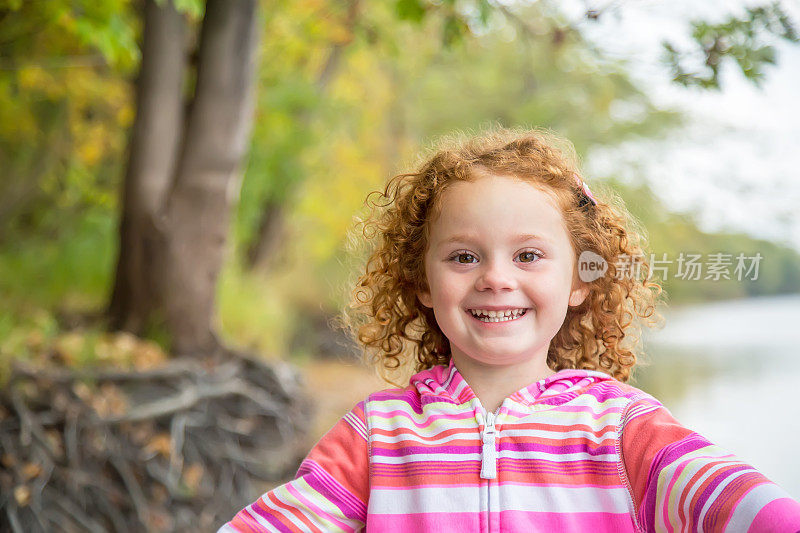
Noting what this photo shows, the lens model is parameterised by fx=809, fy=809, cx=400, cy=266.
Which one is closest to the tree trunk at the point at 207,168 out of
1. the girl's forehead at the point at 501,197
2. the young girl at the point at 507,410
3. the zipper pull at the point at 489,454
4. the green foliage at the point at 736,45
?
the green foliage at the point at 736,45

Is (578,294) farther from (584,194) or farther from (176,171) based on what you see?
(176,171)

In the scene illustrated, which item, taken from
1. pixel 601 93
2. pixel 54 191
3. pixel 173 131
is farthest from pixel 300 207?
pixel 173 131

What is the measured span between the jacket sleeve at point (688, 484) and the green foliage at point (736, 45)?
88 cm

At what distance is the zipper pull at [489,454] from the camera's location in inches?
40.3

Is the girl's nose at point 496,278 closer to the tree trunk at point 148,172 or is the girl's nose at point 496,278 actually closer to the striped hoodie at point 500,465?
the striped hoodie at point 500,465

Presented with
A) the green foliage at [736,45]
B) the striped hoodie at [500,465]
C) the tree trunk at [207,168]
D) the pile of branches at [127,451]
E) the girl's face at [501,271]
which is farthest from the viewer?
the tree trunk at [207,168]

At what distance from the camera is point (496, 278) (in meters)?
1.05

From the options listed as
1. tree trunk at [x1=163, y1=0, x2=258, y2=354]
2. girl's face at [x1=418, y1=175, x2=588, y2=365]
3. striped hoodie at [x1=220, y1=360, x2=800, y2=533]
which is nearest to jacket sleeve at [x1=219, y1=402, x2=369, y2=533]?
striped hoodie at [x1=220, y1=360, x2=800, y2=533]

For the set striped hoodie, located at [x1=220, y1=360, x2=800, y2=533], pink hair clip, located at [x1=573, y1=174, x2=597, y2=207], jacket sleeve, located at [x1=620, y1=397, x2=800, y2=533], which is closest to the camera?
jacket sleeve, located at [x1=620, y1=397, x2=800, y2=533]

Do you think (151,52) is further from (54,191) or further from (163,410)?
(54,191)

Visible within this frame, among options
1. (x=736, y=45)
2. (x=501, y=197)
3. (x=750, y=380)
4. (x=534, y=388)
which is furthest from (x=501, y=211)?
(x=750, y=380)

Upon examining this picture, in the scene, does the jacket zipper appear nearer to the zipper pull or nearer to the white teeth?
the zipper pull

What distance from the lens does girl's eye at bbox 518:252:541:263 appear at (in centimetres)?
109

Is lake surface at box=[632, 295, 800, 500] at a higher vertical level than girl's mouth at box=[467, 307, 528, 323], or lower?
lower
